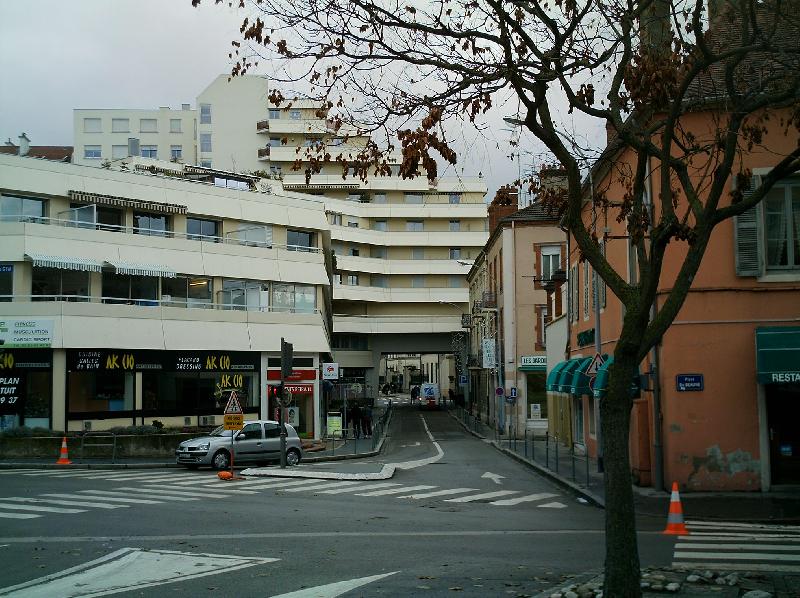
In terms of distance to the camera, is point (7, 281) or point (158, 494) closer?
point (158, 494)

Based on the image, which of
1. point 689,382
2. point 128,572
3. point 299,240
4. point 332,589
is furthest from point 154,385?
point 332,589

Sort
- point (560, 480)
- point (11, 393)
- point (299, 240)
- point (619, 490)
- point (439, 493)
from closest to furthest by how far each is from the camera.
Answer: point (619, 490) → point (439, 493) → point (560, 480) → point (11, 393) → point (299, 240)

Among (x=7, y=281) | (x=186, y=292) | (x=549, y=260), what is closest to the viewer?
(x=7, y=281)

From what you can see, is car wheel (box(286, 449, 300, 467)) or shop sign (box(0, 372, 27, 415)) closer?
car wheel (box(286, 449, 300, 467))

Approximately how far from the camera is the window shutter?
19.3 meters

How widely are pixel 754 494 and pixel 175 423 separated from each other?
27220mm

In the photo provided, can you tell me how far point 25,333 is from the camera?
35.5 metres

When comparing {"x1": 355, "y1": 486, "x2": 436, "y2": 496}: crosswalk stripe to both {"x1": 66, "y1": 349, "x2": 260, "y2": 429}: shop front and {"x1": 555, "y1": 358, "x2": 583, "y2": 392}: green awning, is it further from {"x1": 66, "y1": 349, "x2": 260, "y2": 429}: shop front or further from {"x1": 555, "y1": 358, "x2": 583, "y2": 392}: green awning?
{"x1": 66, "y1": 349, "x2": 260, "y2": 429}: shop front

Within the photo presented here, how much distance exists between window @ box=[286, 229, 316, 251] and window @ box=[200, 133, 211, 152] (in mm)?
37130

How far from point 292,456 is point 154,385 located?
11772mm

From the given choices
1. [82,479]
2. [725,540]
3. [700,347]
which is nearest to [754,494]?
[700,347]

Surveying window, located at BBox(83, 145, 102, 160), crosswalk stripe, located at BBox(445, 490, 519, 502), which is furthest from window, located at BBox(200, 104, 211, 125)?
crosswalk stripe, located at BBox(445, 490, 519, 502)

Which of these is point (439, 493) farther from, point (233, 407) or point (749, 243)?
A: point (749, 243)

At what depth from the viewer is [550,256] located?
49188mm
